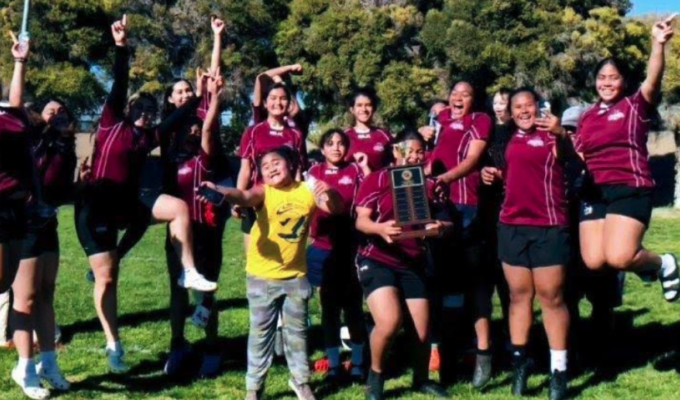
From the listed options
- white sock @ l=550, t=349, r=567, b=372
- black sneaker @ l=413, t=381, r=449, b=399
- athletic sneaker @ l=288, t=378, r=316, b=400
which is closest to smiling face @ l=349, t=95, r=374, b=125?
black sneaker @ l=413, t=381, r=449, b=399

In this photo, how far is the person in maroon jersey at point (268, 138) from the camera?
26.9ft

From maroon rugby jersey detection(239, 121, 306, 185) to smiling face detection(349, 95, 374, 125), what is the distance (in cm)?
53

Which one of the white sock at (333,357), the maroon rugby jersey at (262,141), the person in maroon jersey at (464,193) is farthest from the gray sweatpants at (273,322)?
the person in maroon jersey at (464,193)

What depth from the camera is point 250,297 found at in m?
7.36

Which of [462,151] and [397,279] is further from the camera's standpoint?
[462,151]

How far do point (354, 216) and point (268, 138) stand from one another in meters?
1.03

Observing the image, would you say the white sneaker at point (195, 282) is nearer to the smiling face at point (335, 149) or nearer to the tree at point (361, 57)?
the smiling face at point (335, 149)

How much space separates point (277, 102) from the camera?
8.16m

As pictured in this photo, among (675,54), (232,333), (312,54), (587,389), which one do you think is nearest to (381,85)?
(312,54)

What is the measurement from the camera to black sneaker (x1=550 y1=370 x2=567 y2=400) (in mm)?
7500

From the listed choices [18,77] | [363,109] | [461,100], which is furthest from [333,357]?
[18,77]

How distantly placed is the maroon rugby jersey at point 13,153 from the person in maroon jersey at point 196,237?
1543mm

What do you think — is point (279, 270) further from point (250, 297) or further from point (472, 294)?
point (472, 294)

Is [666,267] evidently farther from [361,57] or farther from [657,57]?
[361,57]
